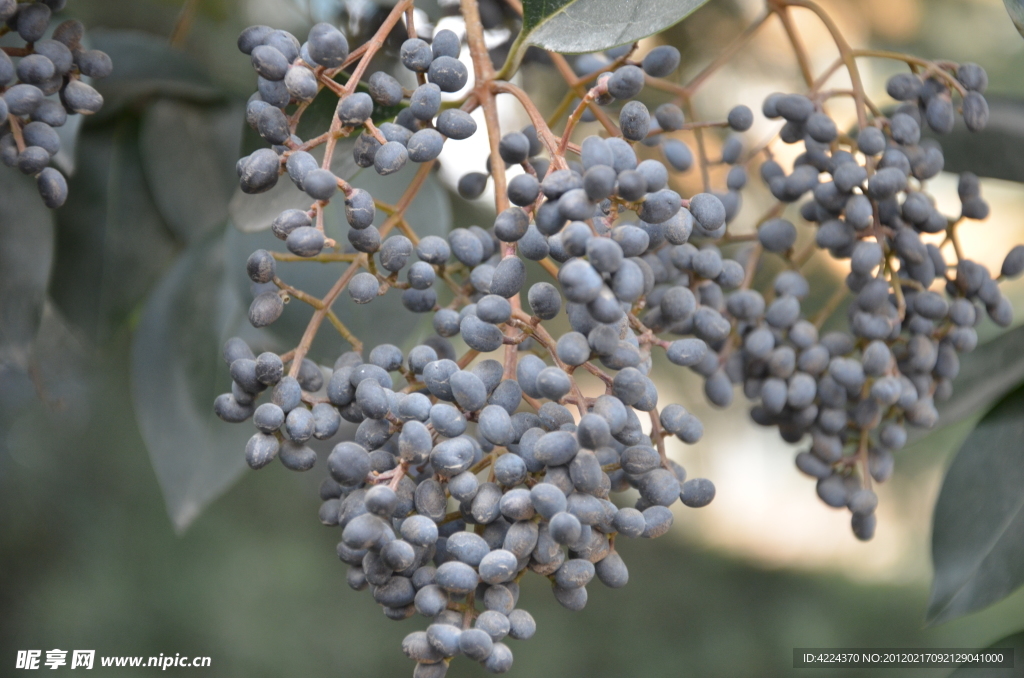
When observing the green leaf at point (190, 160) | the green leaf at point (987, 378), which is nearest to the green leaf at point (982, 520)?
the green leaf at point (987, 378)

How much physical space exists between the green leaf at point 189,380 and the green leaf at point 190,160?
0.03 m

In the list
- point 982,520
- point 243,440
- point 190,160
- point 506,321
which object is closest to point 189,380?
point 243,440

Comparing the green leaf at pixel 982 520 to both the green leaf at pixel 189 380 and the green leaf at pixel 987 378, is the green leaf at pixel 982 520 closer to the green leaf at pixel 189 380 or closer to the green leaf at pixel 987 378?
the green leaf at pixel 987 378

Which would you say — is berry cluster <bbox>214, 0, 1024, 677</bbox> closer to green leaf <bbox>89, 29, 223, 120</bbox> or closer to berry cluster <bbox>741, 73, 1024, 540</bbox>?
berry cluster <bbox>741, 73, 1024, 540</bbox>

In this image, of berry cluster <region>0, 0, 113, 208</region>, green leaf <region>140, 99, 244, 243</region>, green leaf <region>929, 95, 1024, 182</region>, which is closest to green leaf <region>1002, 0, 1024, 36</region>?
green leaf <region>929, 95, 1024, 182</region>

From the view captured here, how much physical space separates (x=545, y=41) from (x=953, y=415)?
0.50m

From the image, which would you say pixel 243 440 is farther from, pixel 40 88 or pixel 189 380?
pixel 40 88

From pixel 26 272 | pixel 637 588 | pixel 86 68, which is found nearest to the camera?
pixel 86 68

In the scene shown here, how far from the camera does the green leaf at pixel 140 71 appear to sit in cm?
74

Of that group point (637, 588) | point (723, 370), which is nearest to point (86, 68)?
point (723, 370)

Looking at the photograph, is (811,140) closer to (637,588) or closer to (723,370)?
(723,370)

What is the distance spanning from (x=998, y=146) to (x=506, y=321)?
0.54 metres

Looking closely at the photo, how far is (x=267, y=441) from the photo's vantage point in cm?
41

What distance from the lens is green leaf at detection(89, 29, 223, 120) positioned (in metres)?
0.74
